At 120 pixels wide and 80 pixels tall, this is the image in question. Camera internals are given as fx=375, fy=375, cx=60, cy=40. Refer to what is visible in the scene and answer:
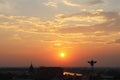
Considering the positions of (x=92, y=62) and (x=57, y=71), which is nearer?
(x=92, y=62)

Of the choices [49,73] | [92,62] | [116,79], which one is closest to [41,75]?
[49,73]

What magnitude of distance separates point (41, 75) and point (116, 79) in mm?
28715

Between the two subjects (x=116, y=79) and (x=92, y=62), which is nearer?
(x=92, y=62)

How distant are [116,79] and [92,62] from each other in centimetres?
10335

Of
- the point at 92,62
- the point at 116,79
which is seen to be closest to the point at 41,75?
the point at 116,79

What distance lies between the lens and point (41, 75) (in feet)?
466

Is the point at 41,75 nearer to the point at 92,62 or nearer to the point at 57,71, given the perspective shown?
the point at 57,71

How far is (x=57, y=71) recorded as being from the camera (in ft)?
475

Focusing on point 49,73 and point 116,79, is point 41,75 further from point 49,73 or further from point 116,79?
point 116,79

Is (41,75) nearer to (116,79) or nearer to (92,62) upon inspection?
(116,79)

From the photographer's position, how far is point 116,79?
144 meters

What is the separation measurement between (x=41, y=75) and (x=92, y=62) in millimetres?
100789

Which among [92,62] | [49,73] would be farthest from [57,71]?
[92,62]

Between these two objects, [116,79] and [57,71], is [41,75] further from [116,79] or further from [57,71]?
[116,79]
